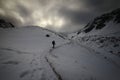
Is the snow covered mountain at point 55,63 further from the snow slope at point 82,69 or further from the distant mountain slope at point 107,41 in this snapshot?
the distant mountain slope at point 107,41

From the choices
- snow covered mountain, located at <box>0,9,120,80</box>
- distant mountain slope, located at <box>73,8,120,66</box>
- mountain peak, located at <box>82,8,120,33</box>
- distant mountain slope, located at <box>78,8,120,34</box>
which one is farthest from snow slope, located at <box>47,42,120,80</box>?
mountain peak, located at <box>82,8,120,33</box>

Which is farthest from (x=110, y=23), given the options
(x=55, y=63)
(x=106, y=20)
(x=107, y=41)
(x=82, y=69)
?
(x=55, y=63)

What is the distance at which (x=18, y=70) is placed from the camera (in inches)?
237

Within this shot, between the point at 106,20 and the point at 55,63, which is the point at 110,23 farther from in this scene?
the point at 55,63

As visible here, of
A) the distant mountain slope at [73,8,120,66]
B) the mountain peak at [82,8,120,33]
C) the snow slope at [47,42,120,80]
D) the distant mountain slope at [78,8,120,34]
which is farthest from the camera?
the mountain peak at [82,8,120,33]

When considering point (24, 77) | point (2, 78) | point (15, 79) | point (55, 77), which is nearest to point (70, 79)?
point (55, 77)

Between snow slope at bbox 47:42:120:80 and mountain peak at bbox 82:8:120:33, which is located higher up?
mountain peak at bbox 82:8:120:33

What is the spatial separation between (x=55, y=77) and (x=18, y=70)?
10.0 ft

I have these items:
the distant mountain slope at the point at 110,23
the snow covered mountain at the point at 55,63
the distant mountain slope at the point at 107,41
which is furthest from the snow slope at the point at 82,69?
the distant mountain slope at the point at 110,23

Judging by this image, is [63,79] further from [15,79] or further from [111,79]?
[111,79]

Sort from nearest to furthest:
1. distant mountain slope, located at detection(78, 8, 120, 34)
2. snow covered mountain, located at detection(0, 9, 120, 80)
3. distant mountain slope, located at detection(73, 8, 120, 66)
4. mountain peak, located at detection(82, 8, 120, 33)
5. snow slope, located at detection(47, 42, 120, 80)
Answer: snow covered mountain, located at detection(0, 9, 120, 80) → snow slope, located at detection(47, 42, 120, 80) → distant mountain slope, located at detection(73, 8, 120, 66) → distant mountain slope, located at detection(78, 8, 120, 34) → mountain peak, located at detection(82, 8, 120, 33)

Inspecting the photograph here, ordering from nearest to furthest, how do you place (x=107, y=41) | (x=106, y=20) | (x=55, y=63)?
1. (x=55, y=63)
2. (x=107, y=41)
3. (x=106, y=20)

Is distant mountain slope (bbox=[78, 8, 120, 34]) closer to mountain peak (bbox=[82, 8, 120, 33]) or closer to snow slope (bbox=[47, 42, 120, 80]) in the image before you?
mountain peak (bbox=[82, 8, 120, 33])

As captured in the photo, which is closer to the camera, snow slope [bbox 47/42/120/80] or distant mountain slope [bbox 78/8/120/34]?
snow slope [bbox 47/42/120/80]
